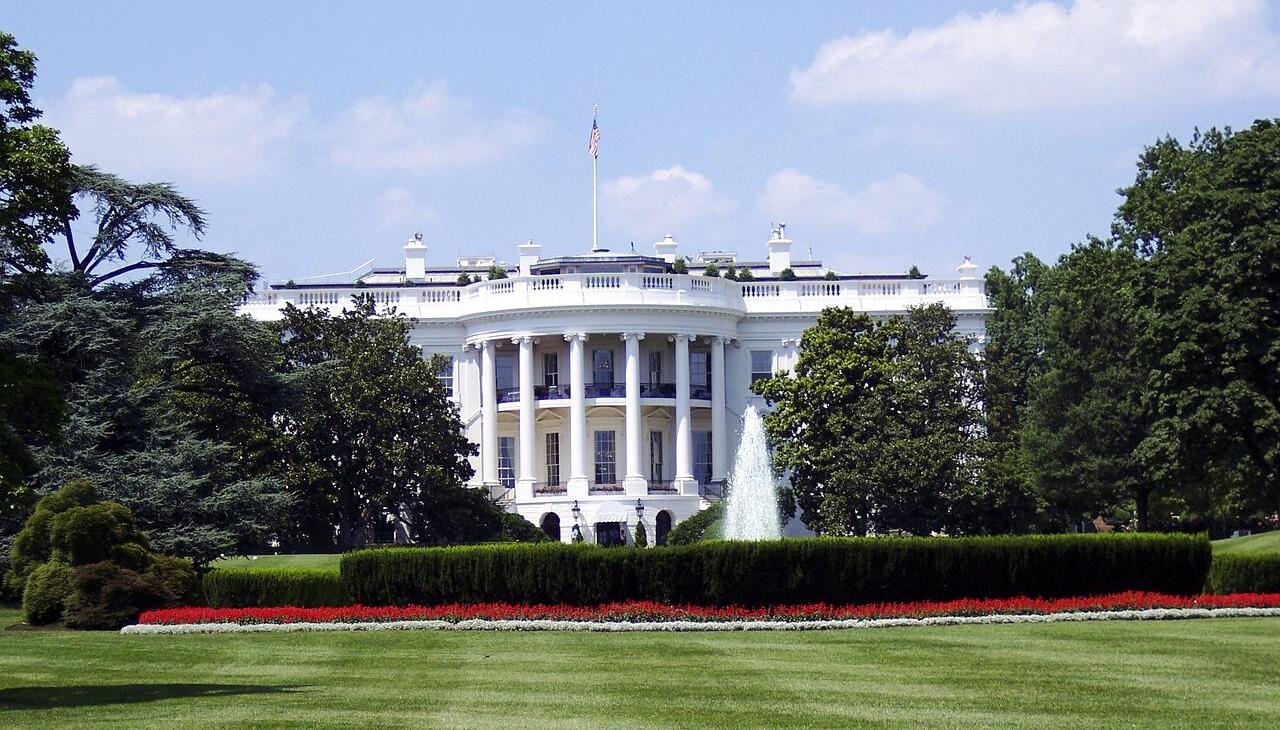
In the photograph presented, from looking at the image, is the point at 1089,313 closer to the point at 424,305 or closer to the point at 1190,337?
the point at 1190,337

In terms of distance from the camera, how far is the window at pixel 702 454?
82625mm

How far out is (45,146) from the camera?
30.1 meters

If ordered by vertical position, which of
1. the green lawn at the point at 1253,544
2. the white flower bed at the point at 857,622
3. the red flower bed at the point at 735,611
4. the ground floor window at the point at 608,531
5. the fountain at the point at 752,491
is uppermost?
the fountain at the point at 752,491

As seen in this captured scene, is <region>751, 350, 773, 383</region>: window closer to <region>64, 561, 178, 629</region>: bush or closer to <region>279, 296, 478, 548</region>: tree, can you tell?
<region>279, 296, 478, 548</region>: tree

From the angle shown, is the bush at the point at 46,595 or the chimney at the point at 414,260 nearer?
the bush at the point at 46,595

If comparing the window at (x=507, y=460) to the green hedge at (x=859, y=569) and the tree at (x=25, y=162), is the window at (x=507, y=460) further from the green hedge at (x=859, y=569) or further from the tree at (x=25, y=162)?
the tree at (x=25, y=162)

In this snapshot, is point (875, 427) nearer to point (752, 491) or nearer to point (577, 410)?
point (752, 491)

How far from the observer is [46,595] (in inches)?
1457

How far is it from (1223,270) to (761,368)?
3682cm

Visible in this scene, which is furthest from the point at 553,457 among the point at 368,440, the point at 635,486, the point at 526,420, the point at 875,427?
the point at 875,427

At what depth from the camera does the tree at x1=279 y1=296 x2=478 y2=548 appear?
62406 millimetres

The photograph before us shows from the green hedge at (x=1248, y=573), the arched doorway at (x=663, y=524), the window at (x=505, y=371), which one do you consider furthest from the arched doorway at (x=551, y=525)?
the green hedge at (x=1248, y=573)

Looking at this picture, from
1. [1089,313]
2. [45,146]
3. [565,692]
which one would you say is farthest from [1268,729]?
[1089,313]

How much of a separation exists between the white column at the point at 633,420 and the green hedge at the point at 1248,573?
4263 cm
